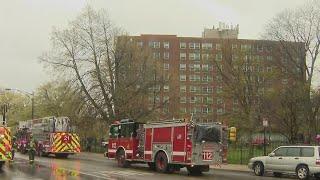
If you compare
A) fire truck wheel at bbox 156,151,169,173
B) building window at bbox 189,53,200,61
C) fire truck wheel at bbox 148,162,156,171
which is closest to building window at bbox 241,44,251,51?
fire truck wheel at bbox 148,162,156,171

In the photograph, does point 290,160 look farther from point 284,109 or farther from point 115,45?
point 115,45

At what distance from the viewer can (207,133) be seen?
26453 mm

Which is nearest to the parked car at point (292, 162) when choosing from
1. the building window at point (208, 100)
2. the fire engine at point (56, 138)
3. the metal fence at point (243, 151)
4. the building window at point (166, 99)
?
the metal fence at point (243, 151)

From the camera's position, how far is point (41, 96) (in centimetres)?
10575

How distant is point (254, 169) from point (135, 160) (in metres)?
6.62

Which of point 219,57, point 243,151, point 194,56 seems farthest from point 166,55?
point 243,151

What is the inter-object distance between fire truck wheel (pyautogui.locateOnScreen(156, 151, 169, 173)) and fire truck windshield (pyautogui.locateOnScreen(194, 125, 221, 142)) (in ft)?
7.45

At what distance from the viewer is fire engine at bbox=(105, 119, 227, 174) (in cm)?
2612

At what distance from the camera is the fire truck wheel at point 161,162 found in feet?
89.7

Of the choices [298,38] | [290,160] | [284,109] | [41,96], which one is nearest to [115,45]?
[284,109]

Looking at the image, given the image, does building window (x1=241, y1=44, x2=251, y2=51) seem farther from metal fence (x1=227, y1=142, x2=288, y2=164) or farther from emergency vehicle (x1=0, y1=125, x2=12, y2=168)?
emergency vehicle (x1=0, y1=125, x2=12, y2=168)

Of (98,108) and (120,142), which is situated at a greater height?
(98,108)

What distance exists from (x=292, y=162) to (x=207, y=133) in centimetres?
428

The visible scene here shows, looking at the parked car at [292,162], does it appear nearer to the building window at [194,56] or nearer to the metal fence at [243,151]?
the metal fence at [243,151]
